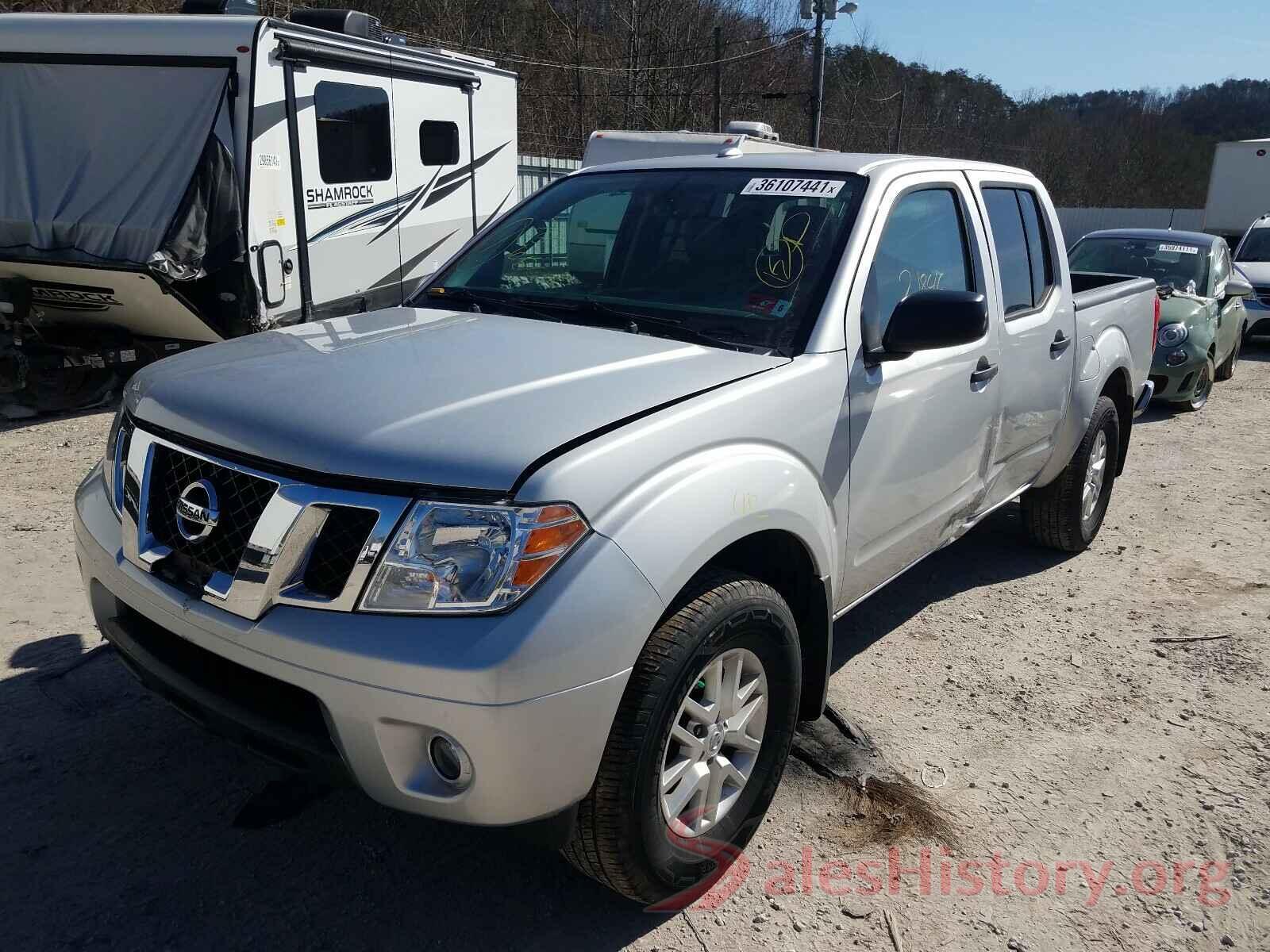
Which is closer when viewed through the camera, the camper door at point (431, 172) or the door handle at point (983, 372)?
the door handle at point (983, 372)

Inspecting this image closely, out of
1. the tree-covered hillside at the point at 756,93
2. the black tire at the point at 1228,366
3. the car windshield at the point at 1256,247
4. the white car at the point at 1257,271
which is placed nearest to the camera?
the black tire at the point at 1228,366

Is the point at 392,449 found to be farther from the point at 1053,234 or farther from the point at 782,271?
the point at 1053,234

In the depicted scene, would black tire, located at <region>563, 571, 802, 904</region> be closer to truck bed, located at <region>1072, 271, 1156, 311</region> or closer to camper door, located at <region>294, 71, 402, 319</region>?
truck bed, located at <region>1072, 271, 1156, 311</region>

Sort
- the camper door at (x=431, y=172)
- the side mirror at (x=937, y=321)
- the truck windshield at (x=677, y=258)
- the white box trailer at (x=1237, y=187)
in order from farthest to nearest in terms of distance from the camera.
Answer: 1. the white box trailer at (x=1237, y=187)
2. the camper door at (x=431, y=172)
3. the truck windshield at (x=677, y=258)
4. the side mirror at (x=937, y=321)

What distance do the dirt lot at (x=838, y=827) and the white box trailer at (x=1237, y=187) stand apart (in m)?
20.1

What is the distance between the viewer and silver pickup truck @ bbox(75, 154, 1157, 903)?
2.10m

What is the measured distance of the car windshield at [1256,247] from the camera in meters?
14.5

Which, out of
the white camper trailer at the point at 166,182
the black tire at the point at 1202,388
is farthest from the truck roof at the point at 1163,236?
the white camper trailer at the point at 166,182

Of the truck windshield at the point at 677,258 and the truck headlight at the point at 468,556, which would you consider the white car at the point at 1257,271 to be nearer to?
the truck windshield at the point at 677,258

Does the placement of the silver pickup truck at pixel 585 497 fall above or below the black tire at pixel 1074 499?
above

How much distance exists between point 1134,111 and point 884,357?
6608cm

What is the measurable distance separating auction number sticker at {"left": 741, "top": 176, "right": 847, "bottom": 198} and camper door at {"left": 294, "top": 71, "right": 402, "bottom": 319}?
527 centimetres

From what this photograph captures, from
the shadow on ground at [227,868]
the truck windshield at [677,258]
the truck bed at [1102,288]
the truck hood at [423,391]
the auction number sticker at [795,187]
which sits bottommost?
the shadow on ground at [227,868]

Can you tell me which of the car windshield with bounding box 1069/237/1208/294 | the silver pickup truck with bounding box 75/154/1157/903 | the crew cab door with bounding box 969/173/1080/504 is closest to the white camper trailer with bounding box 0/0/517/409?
the silver pickup truck with bounding box 75/154/1157/903
